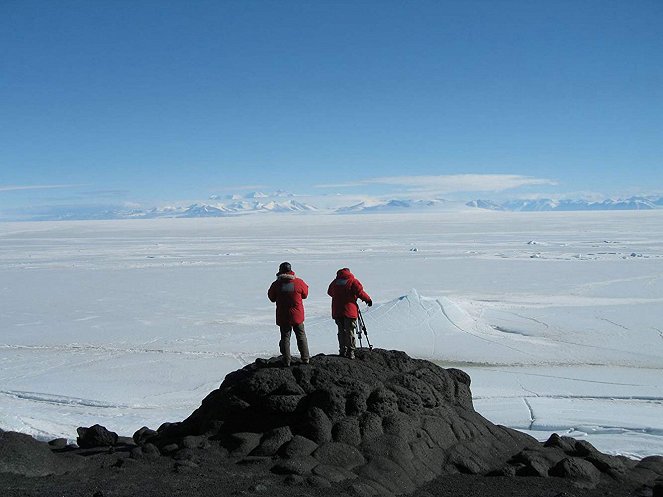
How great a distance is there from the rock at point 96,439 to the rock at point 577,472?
505 centimetres

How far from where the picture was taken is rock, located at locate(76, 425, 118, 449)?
25.1 feet

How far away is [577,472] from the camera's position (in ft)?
21.7

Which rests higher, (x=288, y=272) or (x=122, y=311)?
(x=288, y=272)

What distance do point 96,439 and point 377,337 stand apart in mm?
8561

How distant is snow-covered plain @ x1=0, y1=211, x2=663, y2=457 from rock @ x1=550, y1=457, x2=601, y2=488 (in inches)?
78.4

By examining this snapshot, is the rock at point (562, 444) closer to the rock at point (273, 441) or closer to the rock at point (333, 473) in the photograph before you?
the rock at point (333, 473)

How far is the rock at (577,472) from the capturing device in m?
6.55

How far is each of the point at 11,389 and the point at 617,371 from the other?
1114 cm

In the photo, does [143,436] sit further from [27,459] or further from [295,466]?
[295,466]

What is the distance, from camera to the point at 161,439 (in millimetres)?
7301

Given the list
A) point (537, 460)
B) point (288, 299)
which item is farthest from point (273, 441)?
point (537, 460)

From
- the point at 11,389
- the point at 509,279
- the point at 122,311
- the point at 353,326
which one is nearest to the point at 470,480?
the point at 353,326

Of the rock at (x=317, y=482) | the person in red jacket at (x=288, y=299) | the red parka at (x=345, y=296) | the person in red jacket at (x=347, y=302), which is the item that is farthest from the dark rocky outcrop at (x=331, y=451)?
the red parka at (x=345, y=296)

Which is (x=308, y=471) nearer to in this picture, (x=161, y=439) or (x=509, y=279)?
(x=161, y=439)
